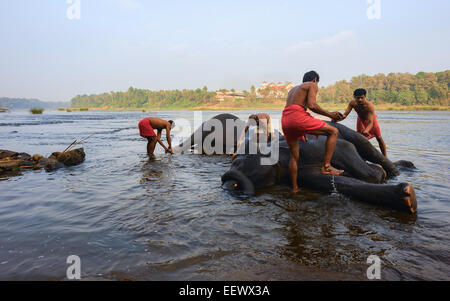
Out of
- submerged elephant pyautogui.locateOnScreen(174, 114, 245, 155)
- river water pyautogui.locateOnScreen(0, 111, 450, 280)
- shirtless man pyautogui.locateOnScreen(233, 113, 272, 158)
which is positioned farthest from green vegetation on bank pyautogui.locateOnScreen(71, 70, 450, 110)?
river water pyautogui.locateOnScreen(0, 111, 450, 280)

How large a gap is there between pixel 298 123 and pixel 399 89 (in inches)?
4070

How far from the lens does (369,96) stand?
278ft

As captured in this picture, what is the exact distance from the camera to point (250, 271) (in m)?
2.36

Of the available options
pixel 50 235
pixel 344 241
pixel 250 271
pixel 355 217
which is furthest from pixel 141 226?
pixel 355 217

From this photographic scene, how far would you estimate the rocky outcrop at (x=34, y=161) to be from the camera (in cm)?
679

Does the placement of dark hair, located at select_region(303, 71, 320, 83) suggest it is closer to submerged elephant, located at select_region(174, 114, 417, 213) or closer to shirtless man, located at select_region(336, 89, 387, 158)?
submerged elephant, located at select_region(174, 114, 417, 213)

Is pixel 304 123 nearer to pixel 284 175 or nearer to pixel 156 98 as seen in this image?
pixel 284 175

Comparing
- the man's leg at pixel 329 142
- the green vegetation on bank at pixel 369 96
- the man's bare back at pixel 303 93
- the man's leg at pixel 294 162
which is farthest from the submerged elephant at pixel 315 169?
the green vegetation on bank at pixel 369 96

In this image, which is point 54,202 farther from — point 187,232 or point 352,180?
point 352,180

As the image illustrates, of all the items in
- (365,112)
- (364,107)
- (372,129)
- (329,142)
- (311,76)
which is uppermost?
(311,76)

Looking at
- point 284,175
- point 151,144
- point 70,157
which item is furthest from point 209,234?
point 151,144

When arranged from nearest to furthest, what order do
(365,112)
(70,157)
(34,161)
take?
(365,112), (34,161), (70,157)

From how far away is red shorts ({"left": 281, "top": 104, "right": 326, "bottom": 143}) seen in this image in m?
4.21

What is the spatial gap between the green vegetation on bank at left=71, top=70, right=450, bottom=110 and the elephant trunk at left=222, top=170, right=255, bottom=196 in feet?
247
